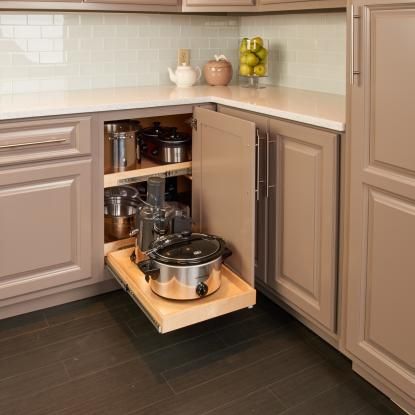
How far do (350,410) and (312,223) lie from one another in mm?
656

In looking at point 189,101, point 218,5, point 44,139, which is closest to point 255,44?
point 218,5

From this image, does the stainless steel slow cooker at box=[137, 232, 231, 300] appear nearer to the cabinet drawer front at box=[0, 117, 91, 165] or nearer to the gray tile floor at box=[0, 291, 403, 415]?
the gray tile floor at box=[0, 291, 403, 415]

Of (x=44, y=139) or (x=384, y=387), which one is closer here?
(x=384, y=387)

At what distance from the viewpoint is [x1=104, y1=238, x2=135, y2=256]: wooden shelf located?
2.53m

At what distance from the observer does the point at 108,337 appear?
223 cm

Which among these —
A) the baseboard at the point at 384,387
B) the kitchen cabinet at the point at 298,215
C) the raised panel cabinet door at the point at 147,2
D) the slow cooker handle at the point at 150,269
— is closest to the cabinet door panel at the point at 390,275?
the baseboard at the point at 384,387

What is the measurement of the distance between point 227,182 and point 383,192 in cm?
78

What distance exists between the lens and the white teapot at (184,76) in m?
3.01

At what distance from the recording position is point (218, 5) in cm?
280

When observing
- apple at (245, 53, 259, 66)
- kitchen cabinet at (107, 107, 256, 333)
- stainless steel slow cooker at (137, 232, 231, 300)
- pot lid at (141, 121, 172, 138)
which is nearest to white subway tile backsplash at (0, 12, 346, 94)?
apple at (245, 53, 259, 66)

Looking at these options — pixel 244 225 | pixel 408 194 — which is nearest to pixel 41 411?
pixel 244 225

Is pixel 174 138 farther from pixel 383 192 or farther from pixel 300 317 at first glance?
pixel 383 192

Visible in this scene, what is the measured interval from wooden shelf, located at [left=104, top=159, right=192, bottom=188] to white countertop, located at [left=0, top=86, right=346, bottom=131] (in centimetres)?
31

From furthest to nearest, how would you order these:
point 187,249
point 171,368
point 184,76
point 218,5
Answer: point 184,76
point 218,5
point 187,249
point 171,368
